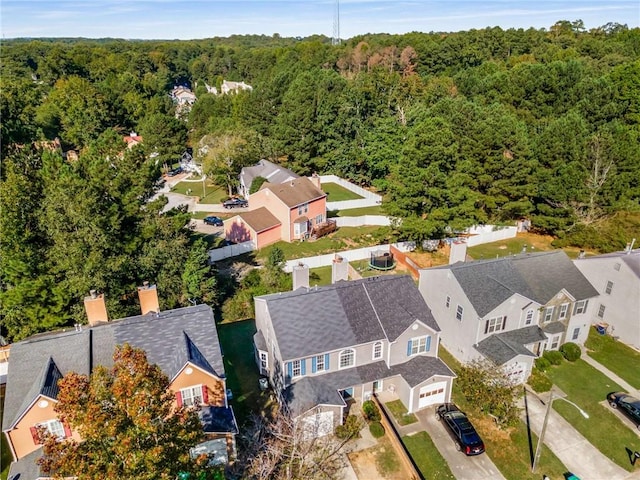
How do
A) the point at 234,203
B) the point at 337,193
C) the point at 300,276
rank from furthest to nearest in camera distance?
the point at 337,193, the point at 234,203, the point at 300,276

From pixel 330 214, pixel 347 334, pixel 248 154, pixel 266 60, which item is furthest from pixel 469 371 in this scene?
pixel 266 60

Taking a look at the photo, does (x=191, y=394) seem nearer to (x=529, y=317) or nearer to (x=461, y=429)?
(x=461, y=429)

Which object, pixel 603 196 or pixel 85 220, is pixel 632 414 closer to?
pixel 603 196

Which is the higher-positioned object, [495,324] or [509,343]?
[495,324]

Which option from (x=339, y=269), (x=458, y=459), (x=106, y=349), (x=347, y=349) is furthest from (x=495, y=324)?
(x=106, y=349)

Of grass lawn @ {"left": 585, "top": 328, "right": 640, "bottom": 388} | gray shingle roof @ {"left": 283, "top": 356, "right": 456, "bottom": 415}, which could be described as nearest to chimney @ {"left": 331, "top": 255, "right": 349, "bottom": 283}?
gray shingle roof @ {"left": 283, "top": 356, "right": 456, "bottom": 415}

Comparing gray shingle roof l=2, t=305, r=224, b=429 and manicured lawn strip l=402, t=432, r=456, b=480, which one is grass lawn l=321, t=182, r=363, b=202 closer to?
gray shingle roof l=2, t=305, r=224, b=429

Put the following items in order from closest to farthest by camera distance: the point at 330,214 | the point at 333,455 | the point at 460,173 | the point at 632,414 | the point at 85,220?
1. the point at 333,455
2. the point at 632,414
3. the point at 85,220
4. the point at 460,173
5. the point at 330,214
